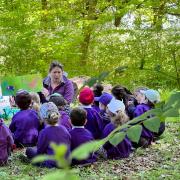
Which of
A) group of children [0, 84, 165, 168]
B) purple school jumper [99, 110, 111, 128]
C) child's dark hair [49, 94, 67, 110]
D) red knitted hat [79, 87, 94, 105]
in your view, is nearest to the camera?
group of children [0, 84, 165, 168]

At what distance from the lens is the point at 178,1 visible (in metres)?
10.3

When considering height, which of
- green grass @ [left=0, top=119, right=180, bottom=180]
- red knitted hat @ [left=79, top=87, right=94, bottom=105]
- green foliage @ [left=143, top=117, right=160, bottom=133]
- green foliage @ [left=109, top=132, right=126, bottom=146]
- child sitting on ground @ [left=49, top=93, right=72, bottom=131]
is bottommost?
green grass @ [left=0, top=119, right=180, bottom=180]

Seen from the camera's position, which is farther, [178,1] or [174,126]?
[178,1]

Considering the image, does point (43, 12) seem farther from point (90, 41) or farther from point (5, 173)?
point (5, 173)

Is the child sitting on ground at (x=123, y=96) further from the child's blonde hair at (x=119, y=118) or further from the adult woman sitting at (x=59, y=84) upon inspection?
the child's blonde hair at (x=119, y=118)

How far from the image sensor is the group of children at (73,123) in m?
4.57

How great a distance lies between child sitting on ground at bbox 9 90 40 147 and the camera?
17.7ft

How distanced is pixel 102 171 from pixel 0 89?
3597 millimetres

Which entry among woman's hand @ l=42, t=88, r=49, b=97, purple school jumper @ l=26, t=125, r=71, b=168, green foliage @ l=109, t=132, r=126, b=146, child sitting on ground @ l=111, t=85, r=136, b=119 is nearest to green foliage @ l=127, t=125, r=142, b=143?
green foliage @ l=109, t=132, r=126, b=146

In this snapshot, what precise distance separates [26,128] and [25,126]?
29 mm

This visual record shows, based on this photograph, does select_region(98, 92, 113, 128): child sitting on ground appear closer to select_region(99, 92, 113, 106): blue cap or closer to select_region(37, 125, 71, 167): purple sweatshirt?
select_region(99, 92, 113, 106): blue cap

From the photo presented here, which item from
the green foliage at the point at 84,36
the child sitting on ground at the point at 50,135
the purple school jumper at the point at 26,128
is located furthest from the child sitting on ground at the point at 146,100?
the green foliage at the point at 84,36

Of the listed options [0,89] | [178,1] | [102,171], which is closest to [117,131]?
[102,171]

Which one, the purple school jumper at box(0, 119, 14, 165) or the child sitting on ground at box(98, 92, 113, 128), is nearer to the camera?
the purple school jumper at box(0, 119, 14, 165)
